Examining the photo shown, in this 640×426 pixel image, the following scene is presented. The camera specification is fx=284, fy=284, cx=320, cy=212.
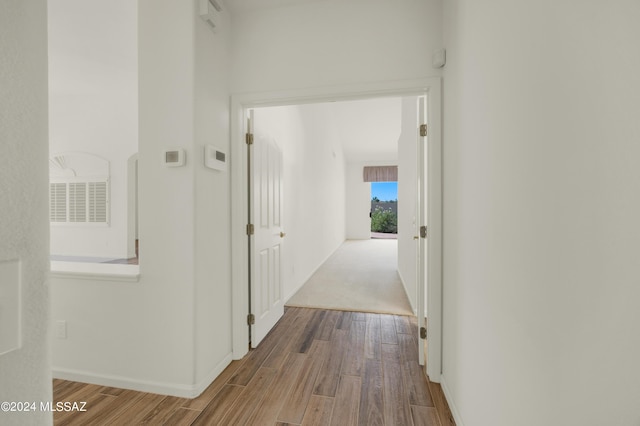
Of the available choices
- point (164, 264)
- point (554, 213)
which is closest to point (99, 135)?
point (164, 264)

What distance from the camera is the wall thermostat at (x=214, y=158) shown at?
6.34 ft

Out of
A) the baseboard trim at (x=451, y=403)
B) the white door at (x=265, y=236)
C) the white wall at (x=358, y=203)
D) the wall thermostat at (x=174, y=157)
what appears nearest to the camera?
the baseboard trim at (x=451, y=403)

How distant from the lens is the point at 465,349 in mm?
1491

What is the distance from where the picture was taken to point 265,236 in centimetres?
271

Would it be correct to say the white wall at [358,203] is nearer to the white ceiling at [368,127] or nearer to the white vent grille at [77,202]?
the white ceiling at [368,127]

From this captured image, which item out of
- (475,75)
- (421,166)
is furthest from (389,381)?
(475,75)

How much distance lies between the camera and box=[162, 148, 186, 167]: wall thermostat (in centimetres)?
181

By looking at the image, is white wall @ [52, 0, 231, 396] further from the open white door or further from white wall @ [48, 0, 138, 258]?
white wall @ [48, 0, 138, 258]

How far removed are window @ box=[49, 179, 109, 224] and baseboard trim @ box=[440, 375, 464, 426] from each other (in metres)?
6.28

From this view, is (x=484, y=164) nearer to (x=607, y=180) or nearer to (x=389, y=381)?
(x=607, y=180)

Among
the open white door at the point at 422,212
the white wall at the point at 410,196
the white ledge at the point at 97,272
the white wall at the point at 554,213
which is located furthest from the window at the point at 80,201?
the white wall at the point at 554,213

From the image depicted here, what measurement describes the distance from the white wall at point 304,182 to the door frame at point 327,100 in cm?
30

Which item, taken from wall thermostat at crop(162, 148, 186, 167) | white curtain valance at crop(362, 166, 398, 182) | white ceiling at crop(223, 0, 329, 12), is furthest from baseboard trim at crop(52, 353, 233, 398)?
white curtain valance at crop(362, 166, 398, 182)

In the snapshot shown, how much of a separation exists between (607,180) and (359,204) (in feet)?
34.2
